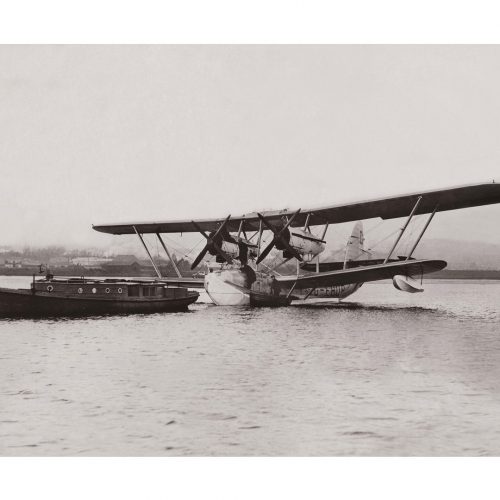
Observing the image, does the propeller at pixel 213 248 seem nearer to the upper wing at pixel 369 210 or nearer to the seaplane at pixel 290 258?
the seaplane at pixel 290 258

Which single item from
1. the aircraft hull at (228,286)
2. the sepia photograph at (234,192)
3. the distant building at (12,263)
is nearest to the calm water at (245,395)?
the sepia photograph at (234,192)

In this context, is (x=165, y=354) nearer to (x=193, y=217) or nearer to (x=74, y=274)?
(x=193, y=217)

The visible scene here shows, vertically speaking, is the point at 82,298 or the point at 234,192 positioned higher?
the point at 234,192

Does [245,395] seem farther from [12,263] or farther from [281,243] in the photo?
[281,243]

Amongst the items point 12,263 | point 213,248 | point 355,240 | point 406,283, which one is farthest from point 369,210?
point 12,263

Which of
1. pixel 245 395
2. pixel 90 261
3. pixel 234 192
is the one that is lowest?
pixel 245 395
